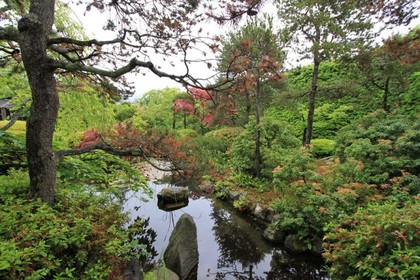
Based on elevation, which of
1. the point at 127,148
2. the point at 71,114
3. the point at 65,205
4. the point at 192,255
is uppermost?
the point at 71,114

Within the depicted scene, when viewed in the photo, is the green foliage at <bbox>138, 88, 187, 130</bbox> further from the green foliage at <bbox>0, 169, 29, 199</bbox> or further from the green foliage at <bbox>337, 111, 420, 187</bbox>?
the green foliage at <bbox>0, 169, 29, 199</bbox>

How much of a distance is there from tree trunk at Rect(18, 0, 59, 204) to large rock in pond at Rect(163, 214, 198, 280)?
8.63 ft

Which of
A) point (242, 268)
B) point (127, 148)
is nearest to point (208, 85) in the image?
point (127, 148)

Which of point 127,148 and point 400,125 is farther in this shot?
point 400,125

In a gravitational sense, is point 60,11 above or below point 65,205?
above

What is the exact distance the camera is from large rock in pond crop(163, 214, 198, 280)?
4.27 metres

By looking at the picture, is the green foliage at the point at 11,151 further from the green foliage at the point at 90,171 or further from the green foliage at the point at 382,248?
the green foliage at the point at 382,248

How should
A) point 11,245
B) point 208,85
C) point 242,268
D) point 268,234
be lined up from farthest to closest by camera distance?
point 268,234, point 242,268, point 208,85, point 11,245

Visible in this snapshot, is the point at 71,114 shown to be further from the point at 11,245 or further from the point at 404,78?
the point at 404,78

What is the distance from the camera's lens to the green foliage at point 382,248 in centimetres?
251

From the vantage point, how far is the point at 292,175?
550cm

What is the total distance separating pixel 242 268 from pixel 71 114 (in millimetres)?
4610

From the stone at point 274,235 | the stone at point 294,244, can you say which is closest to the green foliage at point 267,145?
the stone at point 274,235

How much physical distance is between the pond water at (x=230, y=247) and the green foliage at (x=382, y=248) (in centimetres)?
145
